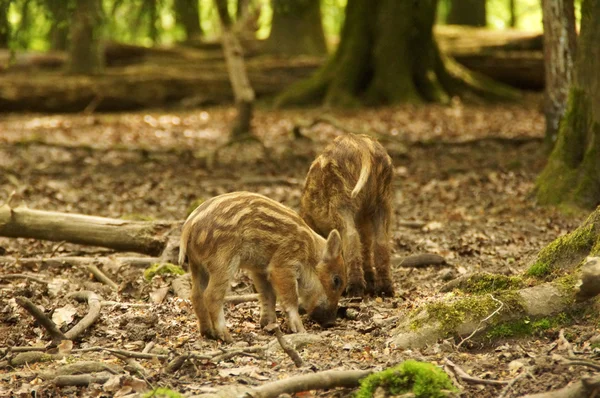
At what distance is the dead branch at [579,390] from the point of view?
379 centimetres

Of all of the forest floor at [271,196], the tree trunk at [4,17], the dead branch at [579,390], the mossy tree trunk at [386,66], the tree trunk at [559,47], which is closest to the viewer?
the dead branch at [579,390]

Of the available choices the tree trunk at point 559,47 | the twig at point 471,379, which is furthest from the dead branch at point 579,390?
the tree trunk at point 559,47

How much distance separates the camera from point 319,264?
602cm

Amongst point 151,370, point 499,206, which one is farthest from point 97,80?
point 151,370

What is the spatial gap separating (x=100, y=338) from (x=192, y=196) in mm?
5780

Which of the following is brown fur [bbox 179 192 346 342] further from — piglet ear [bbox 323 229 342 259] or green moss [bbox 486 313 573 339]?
green moss [bbox 486 313 573 339]

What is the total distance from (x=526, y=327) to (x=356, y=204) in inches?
77.9

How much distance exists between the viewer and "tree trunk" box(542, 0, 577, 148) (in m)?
10.9

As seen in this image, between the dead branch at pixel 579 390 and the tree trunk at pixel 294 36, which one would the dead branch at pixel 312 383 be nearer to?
the dead branch at pixel 579 390

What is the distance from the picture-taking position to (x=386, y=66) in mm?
19422

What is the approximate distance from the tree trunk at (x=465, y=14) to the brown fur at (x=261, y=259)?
2226 cm

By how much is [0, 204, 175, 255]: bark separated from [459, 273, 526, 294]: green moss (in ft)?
10.1

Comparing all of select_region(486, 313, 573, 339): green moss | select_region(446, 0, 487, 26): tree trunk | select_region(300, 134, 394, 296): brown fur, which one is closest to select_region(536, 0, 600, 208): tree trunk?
select_region(300, 134, 394, 296): brown fur

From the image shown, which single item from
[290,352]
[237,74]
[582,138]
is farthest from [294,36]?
[290,352]
